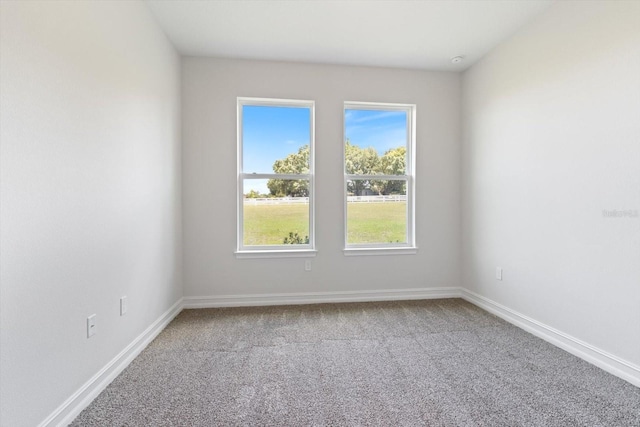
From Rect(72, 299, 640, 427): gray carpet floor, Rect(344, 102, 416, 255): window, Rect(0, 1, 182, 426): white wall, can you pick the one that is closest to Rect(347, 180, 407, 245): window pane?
Rect(344, 102, 416, 255): window

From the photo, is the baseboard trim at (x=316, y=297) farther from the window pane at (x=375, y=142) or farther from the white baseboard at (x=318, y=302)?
the window pane at (x=375, y=142)

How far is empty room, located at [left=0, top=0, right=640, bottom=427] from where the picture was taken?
1.43 meters

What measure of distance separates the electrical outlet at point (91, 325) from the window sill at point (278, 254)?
1.52 m

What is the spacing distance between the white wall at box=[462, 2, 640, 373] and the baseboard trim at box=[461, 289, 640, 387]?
0.12ft

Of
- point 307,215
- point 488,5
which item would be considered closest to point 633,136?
point 488,5

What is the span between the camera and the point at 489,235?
9.80 ft

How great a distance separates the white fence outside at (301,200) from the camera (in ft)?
10.6

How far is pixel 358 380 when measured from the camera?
1.79 metres

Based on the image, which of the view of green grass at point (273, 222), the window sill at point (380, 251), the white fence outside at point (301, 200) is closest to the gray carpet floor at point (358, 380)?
the window sill at point (380, 251)

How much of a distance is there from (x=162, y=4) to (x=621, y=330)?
12.8ft

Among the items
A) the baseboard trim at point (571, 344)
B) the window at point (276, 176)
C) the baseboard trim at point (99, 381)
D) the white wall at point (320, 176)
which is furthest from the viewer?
the window at point (276, 176)

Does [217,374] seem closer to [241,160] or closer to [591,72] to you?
[241,160]

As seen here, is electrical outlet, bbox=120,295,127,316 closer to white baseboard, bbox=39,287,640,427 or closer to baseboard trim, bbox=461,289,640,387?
white baseboard, bbox=39,287,640,427

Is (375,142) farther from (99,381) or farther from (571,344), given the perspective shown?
(99,381)
